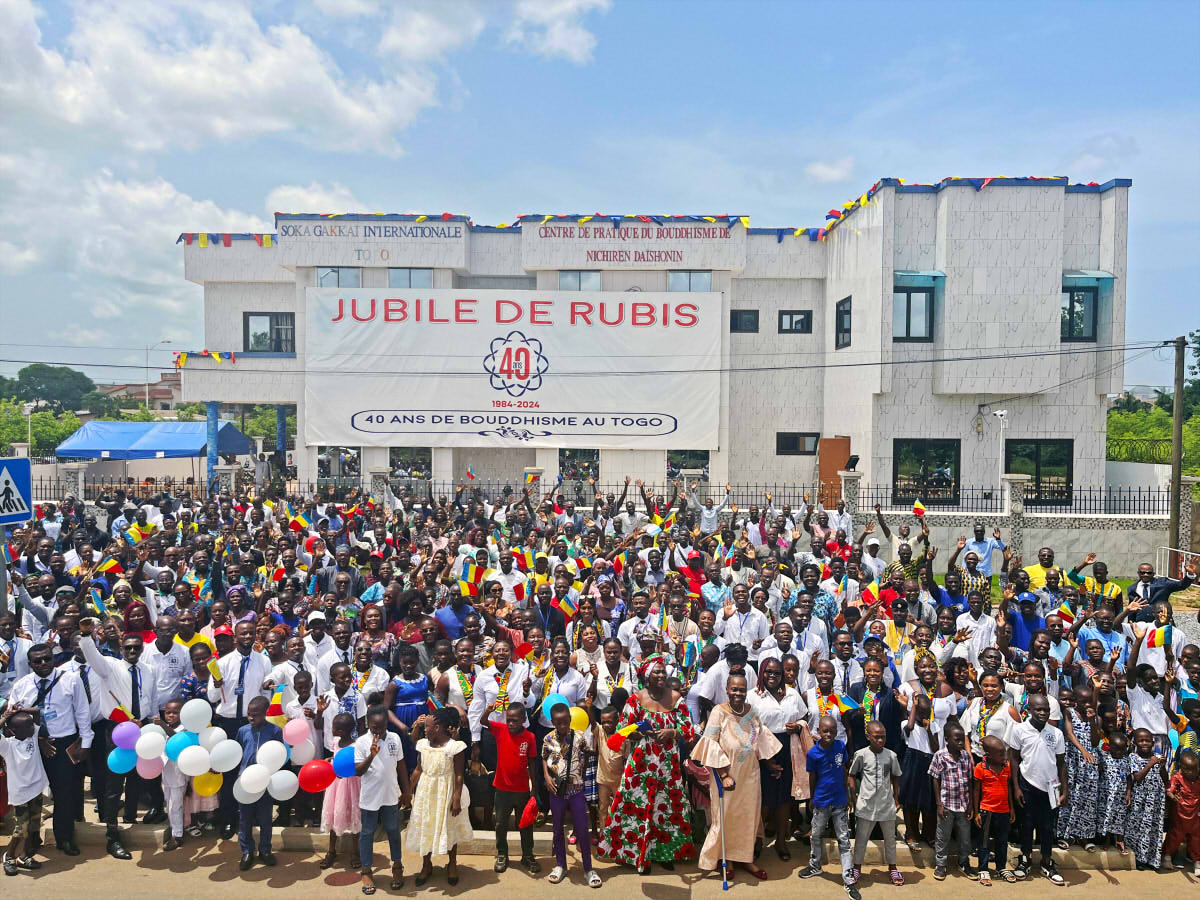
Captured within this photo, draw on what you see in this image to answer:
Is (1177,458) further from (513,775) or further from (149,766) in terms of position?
(149,766)

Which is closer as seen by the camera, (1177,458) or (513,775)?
(513,775)

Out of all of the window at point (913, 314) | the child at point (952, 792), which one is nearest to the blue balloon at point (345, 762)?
the child at point (952, 792)

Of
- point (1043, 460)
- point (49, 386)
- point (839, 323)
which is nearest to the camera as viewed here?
point (1043, 460)

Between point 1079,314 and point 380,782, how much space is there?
20.2 metres

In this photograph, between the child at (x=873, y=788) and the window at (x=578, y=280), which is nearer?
the child at (x=873, y=788)

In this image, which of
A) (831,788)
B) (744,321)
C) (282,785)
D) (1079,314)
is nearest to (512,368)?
(744,321)

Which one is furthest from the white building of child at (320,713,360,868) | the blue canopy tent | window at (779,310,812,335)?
child at (320,713,360,868)

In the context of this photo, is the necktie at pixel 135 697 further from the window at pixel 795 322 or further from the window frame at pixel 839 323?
the window at pixel 795 322

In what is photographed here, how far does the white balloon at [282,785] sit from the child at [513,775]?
145 centimetres

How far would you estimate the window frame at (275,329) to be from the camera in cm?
2588

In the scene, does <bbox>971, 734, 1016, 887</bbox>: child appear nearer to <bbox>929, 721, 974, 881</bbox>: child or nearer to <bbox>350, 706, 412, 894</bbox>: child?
<bbox>929, 721, 974, 881</bbox>: child

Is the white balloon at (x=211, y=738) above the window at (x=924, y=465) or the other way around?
the other way around

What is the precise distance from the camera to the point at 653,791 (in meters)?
6.31

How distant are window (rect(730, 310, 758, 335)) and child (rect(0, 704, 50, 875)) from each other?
2155 cm
